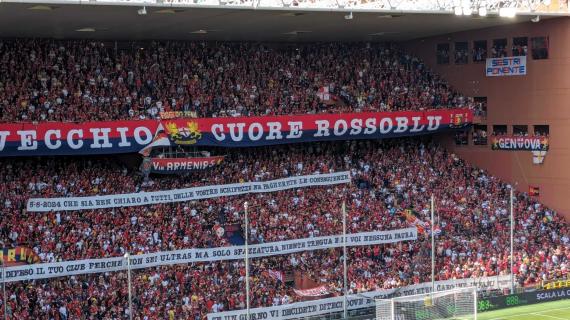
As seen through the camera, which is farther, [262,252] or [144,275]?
[262,252]

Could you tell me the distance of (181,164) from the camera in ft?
127

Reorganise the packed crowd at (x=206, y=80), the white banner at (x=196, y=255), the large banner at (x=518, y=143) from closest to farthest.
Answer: the white banner at (x=196, y=255)
the packed crowd at (x=206, y=80)
the large banner at (x=518, y=143)

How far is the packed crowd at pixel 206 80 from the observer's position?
3775cm

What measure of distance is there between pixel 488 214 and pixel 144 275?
1484cm

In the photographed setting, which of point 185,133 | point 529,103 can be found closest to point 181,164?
point 185,133

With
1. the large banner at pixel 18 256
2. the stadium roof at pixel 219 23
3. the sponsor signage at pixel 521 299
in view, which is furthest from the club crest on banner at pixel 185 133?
the sponsor signage at pixel 521 299

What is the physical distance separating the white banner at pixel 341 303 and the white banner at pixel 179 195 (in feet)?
18.8

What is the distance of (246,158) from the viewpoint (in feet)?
135

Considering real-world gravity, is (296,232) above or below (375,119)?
below

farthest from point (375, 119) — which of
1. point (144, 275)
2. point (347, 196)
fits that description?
point (144, 275)

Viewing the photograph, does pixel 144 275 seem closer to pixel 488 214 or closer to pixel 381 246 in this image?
pixel 381 246

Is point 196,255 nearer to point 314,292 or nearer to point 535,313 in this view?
point 314,292

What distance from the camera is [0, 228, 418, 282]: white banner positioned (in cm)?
3303

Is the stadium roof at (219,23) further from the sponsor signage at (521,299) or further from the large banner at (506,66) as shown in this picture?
the sponsor signage at (521,299)
